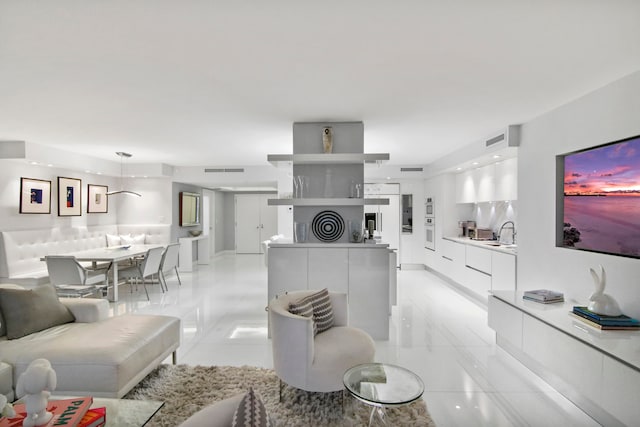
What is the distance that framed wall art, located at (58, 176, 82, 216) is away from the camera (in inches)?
240

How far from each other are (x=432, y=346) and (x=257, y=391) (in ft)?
6.94

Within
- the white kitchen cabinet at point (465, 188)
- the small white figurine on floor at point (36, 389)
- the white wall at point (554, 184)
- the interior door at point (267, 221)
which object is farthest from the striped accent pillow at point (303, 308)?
the interior door at point (267, 221)

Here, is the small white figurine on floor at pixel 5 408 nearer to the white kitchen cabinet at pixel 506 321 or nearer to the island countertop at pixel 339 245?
the island countertop at pixel 339 245

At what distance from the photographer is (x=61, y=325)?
Answer: 2.85 meters

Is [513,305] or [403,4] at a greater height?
[403,4]

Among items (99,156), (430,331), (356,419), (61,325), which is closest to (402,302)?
(430,331)

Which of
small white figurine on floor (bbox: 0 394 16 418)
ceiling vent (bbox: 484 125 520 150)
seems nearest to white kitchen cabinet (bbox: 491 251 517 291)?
ceiling vent (bbox: 484 125 520 150)

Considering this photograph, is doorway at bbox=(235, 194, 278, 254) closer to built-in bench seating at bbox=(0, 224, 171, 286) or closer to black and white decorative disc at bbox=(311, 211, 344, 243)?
built-in bench seating at bbox=(0, 224, 171, 286)

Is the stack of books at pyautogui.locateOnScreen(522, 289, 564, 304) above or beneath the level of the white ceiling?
beneath

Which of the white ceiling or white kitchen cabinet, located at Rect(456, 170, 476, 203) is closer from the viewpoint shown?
the white ceiling

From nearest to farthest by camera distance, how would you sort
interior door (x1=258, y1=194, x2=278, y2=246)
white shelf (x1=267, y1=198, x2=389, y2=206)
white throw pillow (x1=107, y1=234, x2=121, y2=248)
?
white shelf (x1=267, y1=198, x2=389, y2=206) → white throw pillow (x1=107, y1=234, x2=121, y2=248) → interior door (x1=258, y1=194, x2=278, y2=246)

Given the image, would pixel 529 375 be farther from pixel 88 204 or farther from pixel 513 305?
pixel 88 204

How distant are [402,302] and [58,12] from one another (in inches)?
193

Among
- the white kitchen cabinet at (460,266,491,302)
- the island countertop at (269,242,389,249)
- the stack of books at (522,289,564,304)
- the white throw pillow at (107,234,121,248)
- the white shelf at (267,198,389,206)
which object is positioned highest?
the white shelf at (267,198,389,206)
